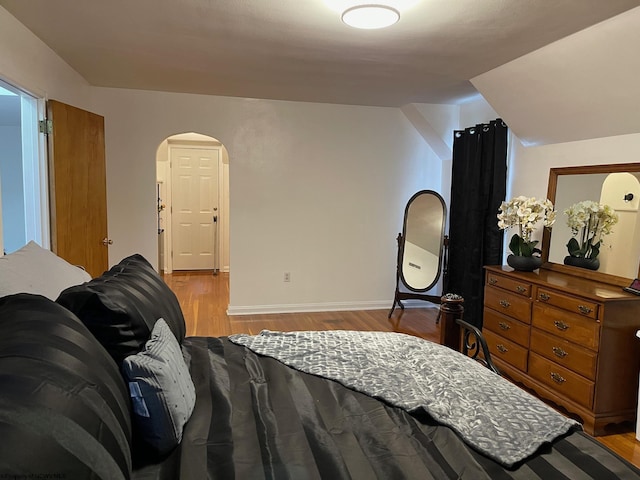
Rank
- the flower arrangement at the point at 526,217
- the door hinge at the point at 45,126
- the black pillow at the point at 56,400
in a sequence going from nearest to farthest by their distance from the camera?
the black pillow at the point at 56,400
the door hinge at the point at 45,126
the flower arrangement at the point at 526,217

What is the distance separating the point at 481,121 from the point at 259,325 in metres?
3.10

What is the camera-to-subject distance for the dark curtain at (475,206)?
4117mm

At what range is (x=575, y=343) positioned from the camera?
8.87 ft

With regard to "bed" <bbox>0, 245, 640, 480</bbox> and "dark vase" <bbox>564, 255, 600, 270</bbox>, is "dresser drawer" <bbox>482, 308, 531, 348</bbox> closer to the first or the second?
"dark vase" <bbox>564, 255, 600, 270</bbox>

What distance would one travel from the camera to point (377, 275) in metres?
5.29

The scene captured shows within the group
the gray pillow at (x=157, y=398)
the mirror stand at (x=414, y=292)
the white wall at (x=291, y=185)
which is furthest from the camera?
the mirror stand at (x=414, y=292)

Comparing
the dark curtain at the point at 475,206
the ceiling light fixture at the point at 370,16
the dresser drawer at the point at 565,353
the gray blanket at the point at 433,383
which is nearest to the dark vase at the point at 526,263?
the dresser drawer at the point at 565,353

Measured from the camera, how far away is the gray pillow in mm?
1186

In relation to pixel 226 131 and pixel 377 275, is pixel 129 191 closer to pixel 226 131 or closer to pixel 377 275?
pixel 226 131

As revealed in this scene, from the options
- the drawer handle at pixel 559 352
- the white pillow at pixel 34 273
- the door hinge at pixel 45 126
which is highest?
the door hinge at pixel 45 126

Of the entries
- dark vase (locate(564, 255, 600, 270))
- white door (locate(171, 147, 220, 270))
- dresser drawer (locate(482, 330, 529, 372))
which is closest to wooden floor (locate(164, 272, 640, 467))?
dresser drawer (locate(482, 330, 529, 372))

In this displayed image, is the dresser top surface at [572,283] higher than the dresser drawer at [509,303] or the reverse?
higher

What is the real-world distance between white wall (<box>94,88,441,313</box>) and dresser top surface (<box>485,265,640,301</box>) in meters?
1.91

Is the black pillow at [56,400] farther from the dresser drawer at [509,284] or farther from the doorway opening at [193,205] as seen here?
the doorway opening at [193,205]
